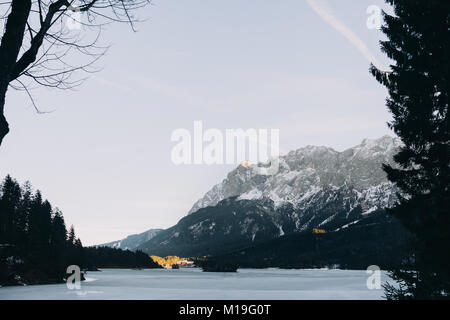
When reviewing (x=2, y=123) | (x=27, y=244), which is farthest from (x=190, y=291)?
(x=2, y=123)

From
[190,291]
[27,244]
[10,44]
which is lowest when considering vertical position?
[190,291]

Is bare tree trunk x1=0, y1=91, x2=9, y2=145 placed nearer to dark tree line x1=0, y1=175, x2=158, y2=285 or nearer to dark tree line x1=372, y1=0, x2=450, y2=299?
dark tree line x1=372, y1=0, x2=450, y2=299

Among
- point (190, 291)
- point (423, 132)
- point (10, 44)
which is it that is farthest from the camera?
point (190, 291)

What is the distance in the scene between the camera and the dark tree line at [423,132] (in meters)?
17.1

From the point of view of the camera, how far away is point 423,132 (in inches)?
724

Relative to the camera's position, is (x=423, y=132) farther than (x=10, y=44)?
Yes

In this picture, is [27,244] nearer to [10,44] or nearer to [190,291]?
[190,291]

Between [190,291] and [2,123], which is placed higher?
[2,123]

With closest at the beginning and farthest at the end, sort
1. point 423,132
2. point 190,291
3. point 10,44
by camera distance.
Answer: point 10,44, point 423,132, point 190,291

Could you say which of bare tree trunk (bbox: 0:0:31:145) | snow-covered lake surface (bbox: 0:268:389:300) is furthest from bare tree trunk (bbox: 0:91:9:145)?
snow-covered lake surface (bbox: 0:268:389:300)
